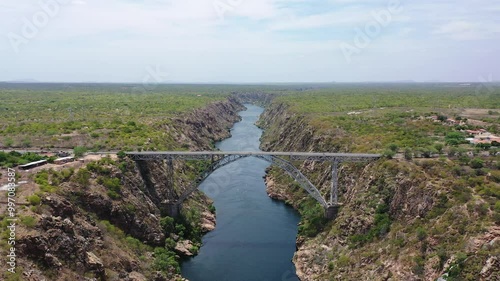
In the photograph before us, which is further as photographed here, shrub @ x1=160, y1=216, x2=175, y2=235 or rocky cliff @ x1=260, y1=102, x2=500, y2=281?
shrub @ x1=160, y1=216, x2=175, y2=235

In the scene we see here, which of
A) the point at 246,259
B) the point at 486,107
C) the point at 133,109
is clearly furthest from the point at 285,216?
the point at 486,107

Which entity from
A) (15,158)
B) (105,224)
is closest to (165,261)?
(105,224)

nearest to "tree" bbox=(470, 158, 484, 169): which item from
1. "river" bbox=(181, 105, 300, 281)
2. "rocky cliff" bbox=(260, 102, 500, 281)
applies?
"rocky cliff" bbox=(260, 102, 500, 281)

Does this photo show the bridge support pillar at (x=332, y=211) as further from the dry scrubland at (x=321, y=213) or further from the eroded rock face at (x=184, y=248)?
the eroded rock face at (x=184, y=248)

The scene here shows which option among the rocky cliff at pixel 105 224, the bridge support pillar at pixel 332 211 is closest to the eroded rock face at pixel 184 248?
the rocky cliff at pixel 105 224

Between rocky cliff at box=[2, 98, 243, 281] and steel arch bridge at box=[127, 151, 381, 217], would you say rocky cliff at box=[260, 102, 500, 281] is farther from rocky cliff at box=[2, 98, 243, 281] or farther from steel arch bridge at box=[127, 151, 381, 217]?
rocky cliff at box=[2, 98, 243, 281]

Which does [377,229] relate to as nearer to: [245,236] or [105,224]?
[245,236]
